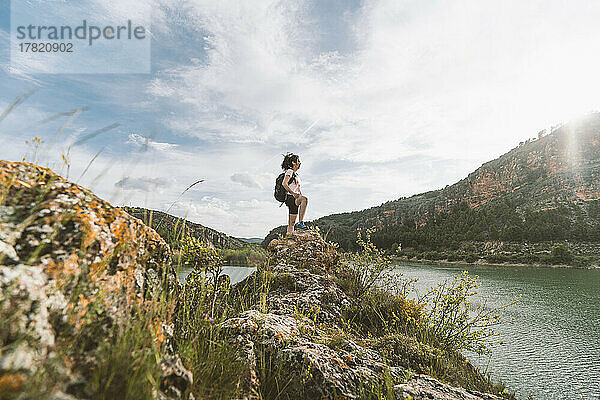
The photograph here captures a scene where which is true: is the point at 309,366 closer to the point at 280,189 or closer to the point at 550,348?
the point at 280,189

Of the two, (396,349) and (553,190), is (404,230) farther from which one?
(396,349)

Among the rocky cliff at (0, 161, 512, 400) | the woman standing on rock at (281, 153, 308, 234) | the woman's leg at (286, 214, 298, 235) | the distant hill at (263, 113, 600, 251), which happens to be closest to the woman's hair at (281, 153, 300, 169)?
the woman standing on rock at (281, 153, 308, 234)

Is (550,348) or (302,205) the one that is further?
(550,348)

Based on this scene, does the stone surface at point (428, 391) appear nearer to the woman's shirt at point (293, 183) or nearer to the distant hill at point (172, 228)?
the distant hill at point (172, 228)

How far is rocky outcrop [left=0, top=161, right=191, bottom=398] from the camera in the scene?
1.17 m

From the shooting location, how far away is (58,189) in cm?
176

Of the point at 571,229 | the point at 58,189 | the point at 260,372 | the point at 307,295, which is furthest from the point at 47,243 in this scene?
the point at 571,229

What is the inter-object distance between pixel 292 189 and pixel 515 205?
6242 cm

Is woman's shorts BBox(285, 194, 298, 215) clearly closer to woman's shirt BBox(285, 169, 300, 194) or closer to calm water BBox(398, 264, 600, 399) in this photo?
woman's shirt BBox(285, 169, 300, 194)

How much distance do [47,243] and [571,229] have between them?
5692 centimetres

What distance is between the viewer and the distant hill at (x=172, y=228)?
2621 mm

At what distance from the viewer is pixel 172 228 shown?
3.03 m

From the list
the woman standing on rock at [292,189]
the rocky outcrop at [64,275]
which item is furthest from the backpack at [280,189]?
the rocky outcrop at [64,275]

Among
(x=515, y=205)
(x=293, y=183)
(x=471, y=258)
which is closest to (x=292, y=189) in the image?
(x=293, y=183)
